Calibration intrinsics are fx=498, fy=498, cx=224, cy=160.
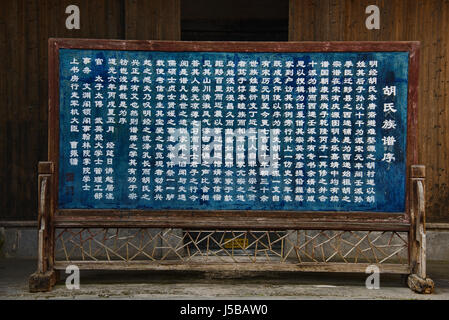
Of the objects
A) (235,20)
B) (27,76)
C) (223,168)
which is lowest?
(223,168)

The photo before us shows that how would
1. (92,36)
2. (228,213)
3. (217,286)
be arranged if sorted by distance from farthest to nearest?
1. (92,36)
2. (217,286)
3. (228,213)

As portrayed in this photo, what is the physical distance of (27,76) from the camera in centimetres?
915

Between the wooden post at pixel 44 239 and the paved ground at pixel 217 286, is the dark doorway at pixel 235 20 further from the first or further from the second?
the paved ground at pixel 217 286

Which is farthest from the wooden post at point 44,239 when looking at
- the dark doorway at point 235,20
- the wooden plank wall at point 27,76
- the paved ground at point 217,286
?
the dark doorway at point 235,20

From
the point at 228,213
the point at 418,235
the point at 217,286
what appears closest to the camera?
the point at 418,235

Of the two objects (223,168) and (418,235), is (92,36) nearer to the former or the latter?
(223,168)

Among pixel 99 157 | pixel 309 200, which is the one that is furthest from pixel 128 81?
pixel 309 200

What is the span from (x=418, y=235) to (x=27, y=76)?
7163mm

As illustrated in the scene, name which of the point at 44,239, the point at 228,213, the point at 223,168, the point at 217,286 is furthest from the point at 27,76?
the point at 217,286

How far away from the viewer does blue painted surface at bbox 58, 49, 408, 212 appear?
6910mm

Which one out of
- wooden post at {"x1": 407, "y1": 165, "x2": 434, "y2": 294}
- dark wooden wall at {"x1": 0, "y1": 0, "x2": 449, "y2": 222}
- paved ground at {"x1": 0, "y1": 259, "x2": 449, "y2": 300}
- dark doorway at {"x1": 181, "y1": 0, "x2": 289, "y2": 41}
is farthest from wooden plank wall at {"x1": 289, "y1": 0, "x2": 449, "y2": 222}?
dark doorway at {"x1": 181, "y1": 0, "x2": 289, "y2": 41}

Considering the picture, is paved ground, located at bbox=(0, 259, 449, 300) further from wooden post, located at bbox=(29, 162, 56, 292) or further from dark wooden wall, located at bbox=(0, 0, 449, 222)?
dark wooden wall, located at bbox=(0, 0, 449, 222)

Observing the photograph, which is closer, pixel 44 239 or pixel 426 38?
pixel 44 239

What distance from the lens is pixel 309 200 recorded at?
6.94m
